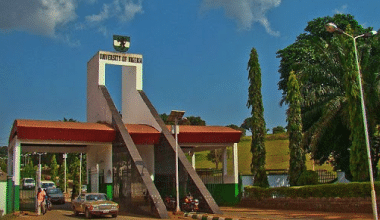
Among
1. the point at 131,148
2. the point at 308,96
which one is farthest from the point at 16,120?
the point at 308,96

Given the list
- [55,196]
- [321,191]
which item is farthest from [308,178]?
[55,196]

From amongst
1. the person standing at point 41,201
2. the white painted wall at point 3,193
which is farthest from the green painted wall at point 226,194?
the white painted wall at point 3,193

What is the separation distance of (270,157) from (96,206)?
49.5m

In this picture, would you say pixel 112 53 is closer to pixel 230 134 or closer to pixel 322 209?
pixel 230 134

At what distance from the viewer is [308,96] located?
28.9 meters

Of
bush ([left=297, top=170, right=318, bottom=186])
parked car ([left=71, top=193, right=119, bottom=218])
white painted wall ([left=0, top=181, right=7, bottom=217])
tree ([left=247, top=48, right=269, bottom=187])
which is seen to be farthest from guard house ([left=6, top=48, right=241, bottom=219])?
bush ([left=297, top=170, right=318, bottom=186])

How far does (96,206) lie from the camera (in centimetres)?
2098

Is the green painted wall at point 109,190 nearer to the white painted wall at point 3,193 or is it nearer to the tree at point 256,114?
the white painted wall at point 3,193

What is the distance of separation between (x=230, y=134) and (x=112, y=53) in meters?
9.80

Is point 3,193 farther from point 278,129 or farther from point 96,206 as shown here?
point 278,129

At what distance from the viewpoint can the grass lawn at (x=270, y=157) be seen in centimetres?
6256

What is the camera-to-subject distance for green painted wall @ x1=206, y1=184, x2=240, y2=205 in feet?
99.9

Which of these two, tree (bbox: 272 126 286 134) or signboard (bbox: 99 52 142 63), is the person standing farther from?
tree (bbox: 272 126 286 134)

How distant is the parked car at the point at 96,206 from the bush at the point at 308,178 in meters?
11.3
